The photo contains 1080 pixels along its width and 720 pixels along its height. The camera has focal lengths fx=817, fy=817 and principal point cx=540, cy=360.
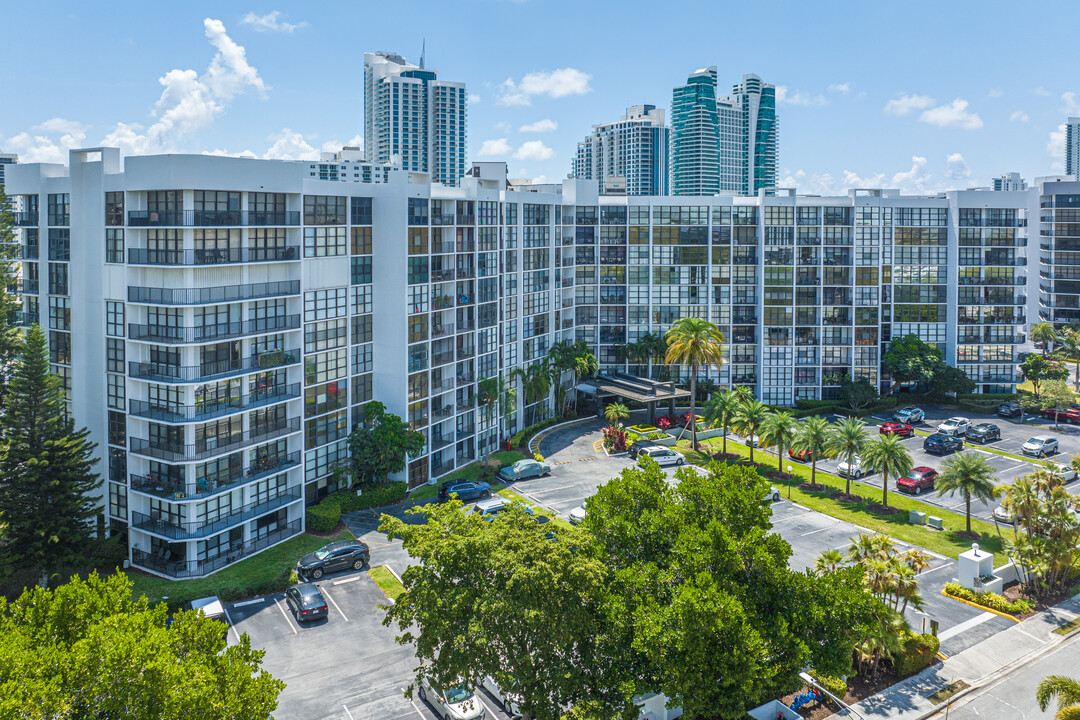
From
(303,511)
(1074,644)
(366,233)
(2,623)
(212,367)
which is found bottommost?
(1074,644)

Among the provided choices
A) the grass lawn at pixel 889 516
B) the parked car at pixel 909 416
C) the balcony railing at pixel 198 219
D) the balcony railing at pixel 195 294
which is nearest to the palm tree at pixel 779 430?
the grass lawn at pixel 889 516

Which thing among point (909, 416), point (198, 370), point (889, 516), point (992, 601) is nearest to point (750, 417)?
point (889, 516)

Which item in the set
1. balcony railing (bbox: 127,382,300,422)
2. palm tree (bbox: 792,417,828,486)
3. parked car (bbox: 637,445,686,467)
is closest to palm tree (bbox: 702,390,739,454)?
parked car (bbox: 637,445,686,467)

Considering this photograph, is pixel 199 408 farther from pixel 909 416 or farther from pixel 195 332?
pixel 909 416

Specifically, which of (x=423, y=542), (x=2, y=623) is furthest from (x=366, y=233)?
(x=2, y=623)

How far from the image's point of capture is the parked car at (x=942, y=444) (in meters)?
81.6

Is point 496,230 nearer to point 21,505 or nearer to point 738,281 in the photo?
point 738,281

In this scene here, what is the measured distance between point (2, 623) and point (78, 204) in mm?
36001

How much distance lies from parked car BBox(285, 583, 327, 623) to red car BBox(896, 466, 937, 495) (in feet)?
161

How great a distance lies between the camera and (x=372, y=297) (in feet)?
216

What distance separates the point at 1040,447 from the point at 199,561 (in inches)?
3005

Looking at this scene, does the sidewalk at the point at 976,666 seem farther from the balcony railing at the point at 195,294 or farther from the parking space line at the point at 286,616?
the balcony railing at the point at 195,294

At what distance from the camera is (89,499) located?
165ft

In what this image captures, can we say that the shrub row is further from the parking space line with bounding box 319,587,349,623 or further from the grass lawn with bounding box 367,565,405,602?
the parking space line with bounding box 319,587,349,623
